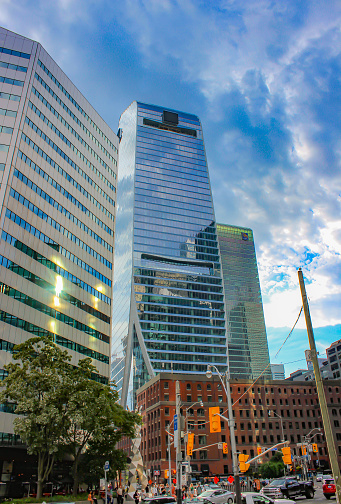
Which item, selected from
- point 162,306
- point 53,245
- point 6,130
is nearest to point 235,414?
point 162,306

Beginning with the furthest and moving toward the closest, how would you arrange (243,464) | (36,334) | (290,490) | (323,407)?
1. (36,334)
2. (290,490)
3. (243,464)
4. (323,407)

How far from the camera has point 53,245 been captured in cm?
6266

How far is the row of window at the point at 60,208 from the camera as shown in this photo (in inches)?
2268

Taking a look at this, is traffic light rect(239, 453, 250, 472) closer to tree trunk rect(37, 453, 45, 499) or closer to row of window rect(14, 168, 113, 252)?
tree trunk rect(37, 453, 45, 499)

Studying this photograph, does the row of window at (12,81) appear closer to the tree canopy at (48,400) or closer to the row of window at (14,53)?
the row of window at (14,53)

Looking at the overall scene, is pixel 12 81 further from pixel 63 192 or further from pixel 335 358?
pixel 335 358

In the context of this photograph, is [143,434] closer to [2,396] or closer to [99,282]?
[99,282]

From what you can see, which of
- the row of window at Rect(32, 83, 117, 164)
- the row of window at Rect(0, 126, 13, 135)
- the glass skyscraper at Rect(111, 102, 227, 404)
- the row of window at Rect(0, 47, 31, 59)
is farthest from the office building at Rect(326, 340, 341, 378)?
the row of window at Rect(0, 47, 31, 59)

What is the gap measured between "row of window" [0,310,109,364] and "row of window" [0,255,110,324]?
5918 mm

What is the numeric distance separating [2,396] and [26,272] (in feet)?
77.4

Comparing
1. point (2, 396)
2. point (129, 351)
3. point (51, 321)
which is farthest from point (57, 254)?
point (129, 351)

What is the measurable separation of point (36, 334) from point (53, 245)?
570 inches

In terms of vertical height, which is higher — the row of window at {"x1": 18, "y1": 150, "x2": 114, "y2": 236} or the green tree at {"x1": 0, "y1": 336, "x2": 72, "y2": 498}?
the row of window at {"x1": 18, "y1": 150, "x2": 114, "y2": 236}

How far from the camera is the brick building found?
111 metres
